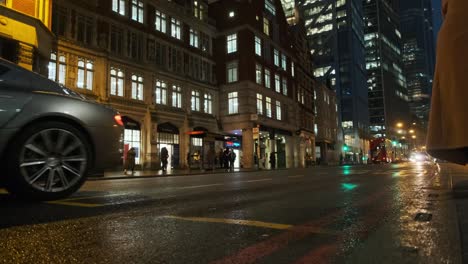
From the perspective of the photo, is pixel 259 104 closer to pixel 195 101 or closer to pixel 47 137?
pixel 195 101

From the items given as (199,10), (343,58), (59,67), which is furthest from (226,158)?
(343,58)

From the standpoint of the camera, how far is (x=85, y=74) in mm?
25484

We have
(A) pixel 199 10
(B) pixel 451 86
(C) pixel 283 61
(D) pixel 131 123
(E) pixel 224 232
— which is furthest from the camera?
(C) pixel 283 61

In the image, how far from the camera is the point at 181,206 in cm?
471

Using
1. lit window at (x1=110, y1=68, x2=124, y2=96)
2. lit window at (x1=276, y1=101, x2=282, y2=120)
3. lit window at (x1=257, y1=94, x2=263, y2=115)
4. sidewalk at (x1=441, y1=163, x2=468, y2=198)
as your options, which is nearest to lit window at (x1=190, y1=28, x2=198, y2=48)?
lit window at (x1=257, y1=94, x2=263, y2=115)

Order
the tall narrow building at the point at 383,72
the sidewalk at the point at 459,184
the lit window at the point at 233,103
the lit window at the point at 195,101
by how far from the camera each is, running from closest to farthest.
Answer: the sidewalk at the point at 459,184 < the lit window at the point at 195,101 < the lit window at the point at 233,103 < the tall narrow building at the point at 383,72

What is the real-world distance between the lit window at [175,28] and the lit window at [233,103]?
8.01m

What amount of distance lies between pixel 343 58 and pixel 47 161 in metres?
100

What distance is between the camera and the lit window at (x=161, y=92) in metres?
31.3

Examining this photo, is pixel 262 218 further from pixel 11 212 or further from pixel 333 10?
pixel 333 10

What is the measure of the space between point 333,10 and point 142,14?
263ft

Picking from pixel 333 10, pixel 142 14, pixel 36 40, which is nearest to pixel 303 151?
pixel 142 14

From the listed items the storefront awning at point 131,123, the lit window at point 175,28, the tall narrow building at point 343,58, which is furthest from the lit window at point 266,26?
the tall narrow building at point 343,58

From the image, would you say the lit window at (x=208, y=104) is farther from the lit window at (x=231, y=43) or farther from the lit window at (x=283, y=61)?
the lit window at (x=283, y=61)
